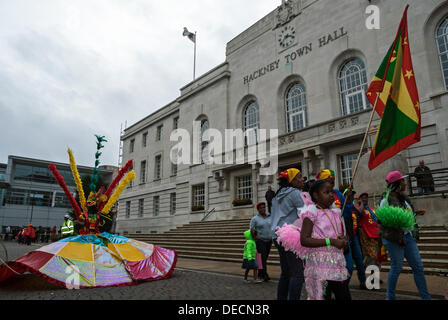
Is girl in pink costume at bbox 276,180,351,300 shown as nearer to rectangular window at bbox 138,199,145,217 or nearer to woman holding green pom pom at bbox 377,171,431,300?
woman holding green pom pom at bbox 377,171,431,300

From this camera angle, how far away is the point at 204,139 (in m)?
25.9

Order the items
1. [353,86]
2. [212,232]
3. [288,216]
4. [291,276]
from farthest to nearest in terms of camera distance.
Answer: [212,232] → [353,86] → [288,216] → [291,276]

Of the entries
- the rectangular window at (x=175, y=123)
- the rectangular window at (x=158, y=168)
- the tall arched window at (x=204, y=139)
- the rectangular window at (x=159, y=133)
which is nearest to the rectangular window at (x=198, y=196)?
the tall arched window at (x=204, y=139)

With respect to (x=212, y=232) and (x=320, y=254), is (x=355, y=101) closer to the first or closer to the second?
(x=212, y=232)

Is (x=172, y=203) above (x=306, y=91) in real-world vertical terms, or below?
below

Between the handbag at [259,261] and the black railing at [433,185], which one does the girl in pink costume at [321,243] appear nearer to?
the handbag at [259,261]

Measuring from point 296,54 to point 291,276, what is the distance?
61.9 ft

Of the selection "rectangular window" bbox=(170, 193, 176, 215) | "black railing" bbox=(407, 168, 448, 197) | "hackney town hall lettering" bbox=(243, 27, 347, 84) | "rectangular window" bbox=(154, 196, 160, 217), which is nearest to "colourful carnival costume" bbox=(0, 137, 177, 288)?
"black railing" bbox=(407, 168, 448, 197)

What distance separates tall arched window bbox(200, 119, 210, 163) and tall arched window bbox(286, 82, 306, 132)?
785 cm

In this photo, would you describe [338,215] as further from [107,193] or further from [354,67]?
[354,67]

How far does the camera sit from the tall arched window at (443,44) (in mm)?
13664

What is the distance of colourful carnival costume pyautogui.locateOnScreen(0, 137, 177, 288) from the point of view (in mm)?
5984

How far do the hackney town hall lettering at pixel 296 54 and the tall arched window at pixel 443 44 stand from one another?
4.81m

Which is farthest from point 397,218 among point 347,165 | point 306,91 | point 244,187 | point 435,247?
point 244,187
